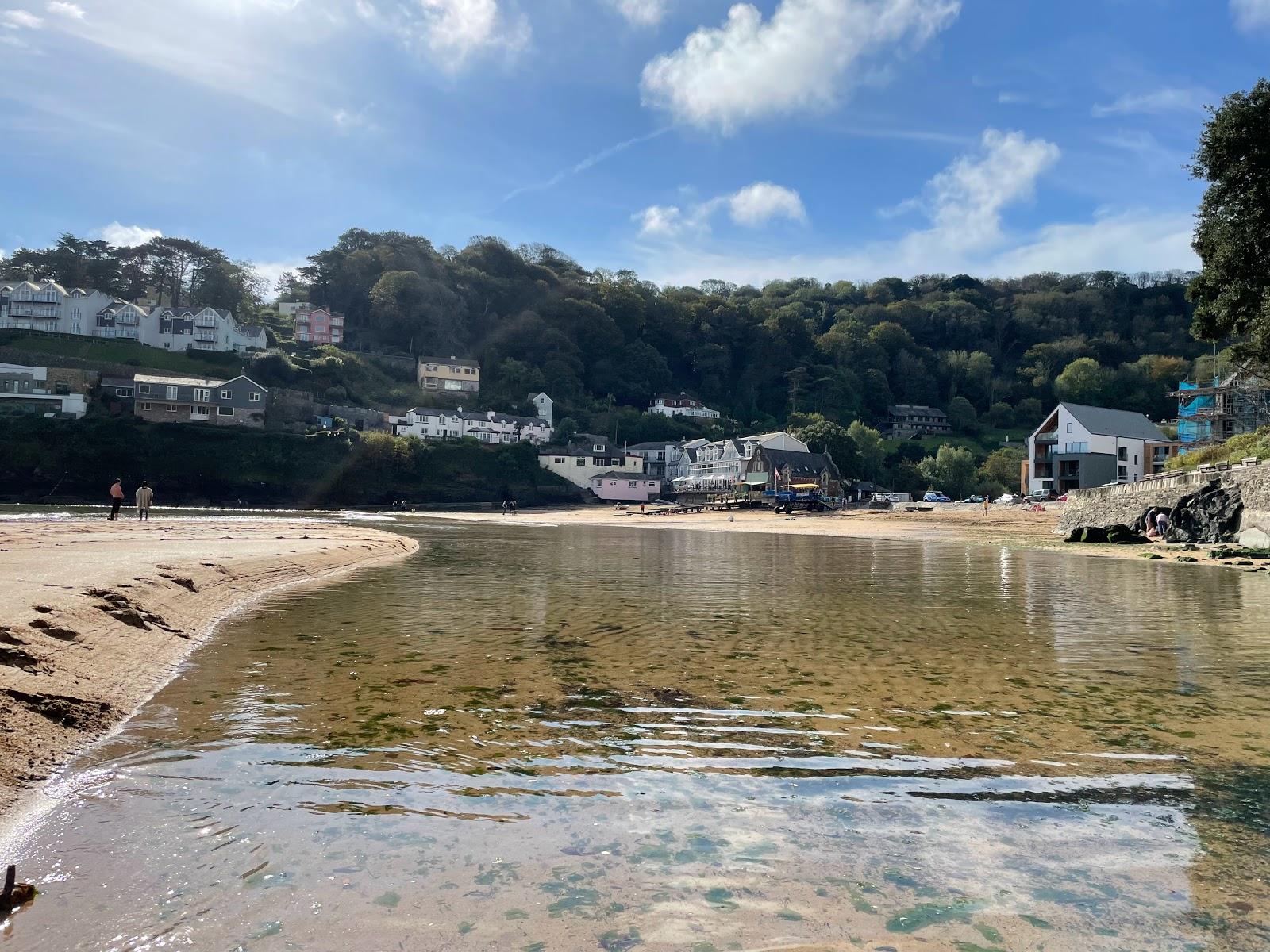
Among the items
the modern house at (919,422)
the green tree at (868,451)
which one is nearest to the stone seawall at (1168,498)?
the green tree at (868,451)

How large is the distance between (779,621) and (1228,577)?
16362 mm

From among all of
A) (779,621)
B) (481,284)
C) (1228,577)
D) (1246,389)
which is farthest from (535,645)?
(481,284)

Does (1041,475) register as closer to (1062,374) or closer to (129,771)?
(1062,374)

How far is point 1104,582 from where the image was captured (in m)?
19.8

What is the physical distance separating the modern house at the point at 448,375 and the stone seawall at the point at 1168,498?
9901 cm

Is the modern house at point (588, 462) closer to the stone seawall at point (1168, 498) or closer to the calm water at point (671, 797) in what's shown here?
the stone seawall at point (1168, 498)

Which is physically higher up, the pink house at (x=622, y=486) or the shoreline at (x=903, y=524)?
the pink house at (x=622, y=486)

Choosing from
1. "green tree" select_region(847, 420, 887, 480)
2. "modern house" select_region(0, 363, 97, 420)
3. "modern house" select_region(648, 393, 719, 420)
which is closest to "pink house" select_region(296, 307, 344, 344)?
"modern house" select_region(0, 363, 97, 420)

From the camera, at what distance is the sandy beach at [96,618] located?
5996 mm

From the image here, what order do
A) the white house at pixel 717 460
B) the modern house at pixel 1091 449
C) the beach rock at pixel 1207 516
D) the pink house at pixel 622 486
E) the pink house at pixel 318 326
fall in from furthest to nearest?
1. the pink house at pixel 318 326
2. the pink house at pixel 622 486
3. the white house at pixel 717 460
4. the modern house at pixel 1091 449
5. the beach rock at pixel 1207 516

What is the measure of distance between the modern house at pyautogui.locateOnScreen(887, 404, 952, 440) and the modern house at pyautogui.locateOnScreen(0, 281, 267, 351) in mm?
116297

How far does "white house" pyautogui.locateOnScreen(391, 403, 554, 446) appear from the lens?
103875 mm

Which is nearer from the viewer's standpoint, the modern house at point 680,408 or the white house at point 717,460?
the white house at point 717,460

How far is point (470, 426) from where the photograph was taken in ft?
351
